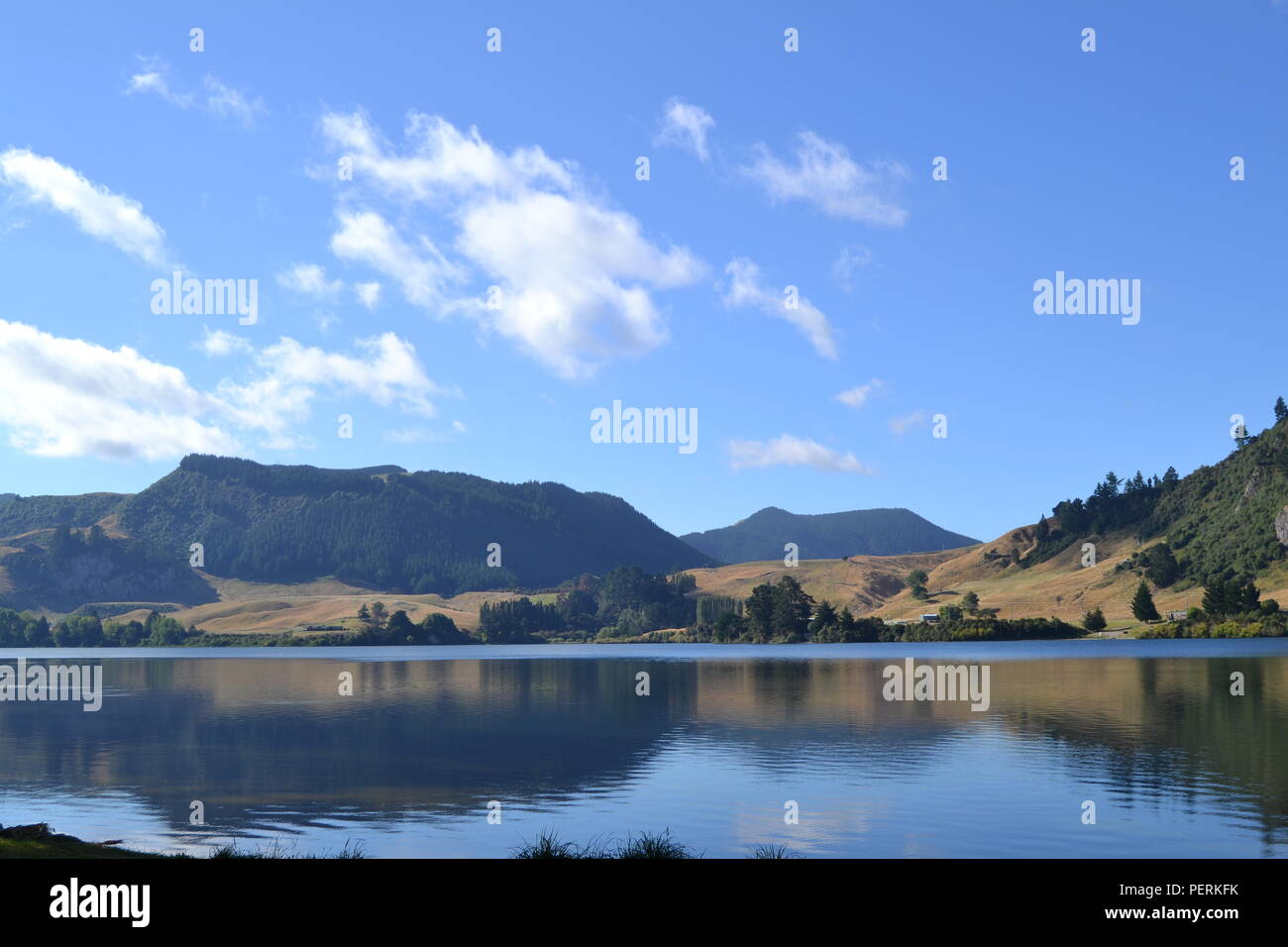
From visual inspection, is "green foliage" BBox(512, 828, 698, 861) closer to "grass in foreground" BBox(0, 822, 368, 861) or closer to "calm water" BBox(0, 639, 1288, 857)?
"calm water" BBox(0, 639, 1288, 857)

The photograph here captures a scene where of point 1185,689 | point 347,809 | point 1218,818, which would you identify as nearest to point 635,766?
point 347,809

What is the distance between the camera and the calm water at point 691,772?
47219 mm

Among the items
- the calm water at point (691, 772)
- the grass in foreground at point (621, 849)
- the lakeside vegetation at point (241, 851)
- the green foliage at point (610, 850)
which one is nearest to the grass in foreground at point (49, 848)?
the lakeside vegetation at point (241, 851)

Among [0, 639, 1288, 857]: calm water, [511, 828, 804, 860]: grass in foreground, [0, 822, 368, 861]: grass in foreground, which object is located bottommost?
[0, 639, 1288, 857]: calm water

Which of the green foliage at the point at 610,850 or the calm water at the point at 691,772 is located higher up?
the green foliage at the point at 610,850

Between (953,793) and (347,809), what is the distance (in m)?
29.6

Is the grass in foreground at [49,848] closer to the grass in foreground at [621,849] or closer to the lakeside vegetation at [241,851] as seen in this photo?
the lakeside vegetation at [241,851]

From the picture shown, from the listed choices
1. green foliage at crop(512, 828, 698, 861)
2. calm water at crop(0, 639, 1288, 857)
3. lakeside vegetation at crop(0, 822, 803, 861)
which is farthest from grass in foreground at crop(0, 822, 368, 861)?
calm water at crop(0, 639, 1288, 857)

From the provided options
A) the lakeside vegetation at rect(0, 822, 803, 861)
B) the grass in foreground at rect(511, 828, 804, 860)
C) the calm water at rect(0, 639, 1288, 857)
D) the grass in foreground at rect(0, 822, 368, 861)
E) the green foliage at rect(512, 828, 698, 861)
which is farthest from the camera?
the calm water at rect(0, 639, 1288, 857)

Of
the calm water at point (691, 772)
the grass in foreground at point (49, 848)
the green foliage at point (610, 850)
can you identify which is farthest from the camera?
the calm water at point (691, 772)

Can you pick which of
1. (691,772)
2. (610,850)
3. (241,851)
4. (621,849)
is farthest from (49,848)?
(691,772)

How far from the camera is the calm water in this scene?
47.2 metres
